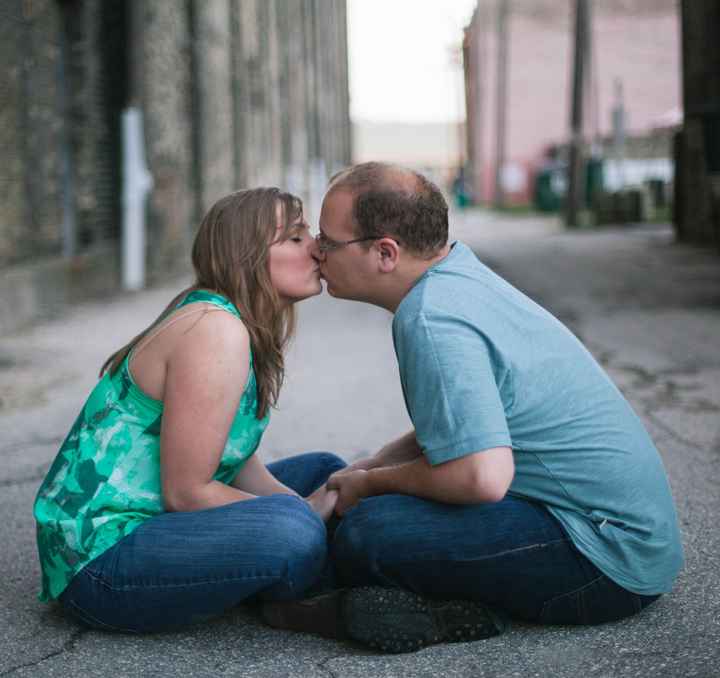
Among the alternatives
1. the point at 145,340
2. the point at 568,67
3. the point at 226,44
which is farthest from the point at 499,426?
the point at 568,67

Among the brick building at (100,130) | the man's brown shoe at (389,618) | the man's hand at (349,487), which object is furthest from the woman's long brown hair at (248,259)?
the brick building at (100,130)

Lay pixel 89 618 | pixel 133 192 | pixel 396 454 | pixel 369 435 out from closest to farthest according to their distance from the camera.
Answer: pixel 89 618
pixel 396 454
pixel 369 435
pixel 133 192

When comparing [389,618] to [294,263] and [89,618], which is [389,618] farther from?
[294,263]

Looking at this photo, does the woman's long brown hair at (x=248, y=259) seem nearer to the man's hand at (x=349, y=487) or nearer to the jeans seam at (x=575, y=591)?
the man's hand at (x=349, y=487)

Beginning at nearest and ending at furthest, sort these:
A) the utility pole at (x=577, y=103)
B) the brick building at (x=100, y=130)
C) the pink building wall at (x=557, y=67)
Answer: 1. the brick building at (x=100, y=130)
2. the utility pole at (x=577, y=103)
3. the pink building wall at (x=557, y=67)

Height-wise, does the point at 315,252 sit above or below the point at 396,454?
above

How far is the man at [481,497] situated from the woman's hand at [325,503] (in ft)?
0.63

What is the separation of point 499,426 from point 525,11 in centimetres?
4915

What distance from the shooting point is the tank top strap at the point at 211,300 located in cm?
304

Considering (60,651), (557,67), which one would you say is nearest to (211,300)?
(60,651)

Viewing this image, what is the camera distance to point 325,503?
3320 millimetres

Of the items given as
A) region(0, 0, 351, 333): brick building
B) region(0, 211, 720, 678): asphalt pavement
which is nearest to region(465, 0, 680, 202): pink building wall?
region(0, 0, 351, 333): brick building

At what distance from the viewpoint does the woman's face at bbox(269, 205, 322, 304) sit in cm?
311

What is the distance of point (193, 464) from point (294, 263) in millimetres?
598
